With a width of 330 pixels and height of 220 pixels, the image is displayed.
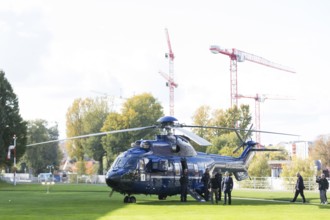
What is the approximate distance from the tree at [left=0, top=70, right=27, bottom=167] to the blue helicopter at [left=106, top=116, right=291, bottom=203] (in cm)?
4640

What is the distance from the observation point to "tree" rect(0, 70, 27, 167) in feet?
248

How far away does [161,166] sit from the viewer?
32531 millimetres

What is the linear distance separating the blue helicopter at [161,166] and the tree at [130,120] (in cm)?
6448

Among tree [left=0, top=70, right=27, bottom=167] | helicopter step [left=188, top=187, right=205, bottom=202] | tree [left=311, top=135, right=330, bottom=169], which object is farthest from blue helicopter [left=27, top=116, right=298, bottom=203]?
tree [left=311, top=135, right=330, bottom=169]

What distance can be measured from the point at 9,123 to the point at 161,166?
49.4 m

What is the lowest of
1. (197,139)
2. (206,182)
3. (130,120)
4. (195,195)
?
(195,195)

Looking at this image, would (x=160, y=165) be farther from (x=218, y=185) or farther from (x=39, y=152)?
(x=39, y=152)

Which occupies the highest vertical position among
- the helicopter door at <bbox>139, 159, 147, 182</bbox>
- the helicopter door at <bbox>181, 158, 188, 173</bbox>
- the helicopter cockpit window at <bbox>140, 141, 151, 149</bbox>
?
the helicopter cockpit window at <bbox>140, 141, 151, 149</bbox>

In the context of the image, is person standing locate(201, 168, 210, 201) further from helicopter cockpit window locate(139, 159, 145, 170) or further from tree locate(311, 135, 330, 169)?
tree locate(311, 135, 330, 169)

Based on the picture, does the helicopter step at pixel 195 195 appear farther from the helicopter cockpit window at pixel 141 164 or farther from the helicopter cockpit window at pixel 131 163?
the helicopter cockpit window at pixel 131 163

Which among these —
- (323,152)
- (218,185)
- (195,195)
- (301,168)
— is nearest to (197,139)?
(218,185)

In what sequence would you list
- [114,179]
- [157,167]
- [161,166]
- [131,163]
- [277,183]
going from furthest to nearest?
[277,183] → [161,166] → [157,167] → [131,163] → [114,179]

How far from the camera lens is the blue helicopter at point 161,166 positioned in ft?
102

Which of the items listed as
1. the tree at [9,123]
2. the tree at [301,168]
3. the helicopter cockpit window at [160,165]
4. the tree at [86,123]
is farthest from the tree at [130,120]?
the helicopter cockpit window at [160,165]
